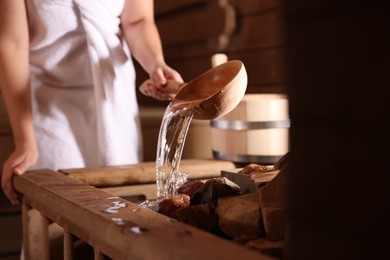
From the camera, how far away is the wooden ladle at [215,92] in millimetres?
1857

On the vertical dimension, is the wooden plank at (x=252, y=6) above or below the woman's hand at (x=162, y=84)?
above

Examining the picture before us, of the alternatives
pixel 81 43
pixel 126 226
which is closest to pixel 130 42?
pixel 81 43

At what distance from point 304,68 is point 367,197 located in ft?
0.47

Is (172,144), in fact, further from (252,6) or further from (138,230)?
(252,6)

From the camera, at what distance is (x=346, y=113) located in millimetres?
652

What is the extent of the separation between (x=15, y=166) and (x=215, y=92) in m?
0.71

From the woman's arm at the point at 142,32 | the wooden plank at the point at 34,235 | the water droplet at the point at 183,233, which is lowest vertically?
the wooden plank at the point at 34,235

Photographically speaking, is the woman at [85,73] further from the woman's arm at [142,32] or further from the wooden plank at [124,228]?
the wooden plank at [124,228]

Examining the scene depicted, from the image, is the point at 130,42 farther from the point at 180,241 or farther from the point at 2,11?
the point at 180,241

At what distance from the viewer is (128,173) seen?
6.97 feet

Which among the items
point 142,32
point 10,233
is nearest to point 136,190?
point 142,32

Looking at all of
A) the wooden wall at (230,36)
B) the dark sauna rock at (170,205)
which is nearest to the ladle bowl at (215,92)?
the dark sauna rock at (170,205)

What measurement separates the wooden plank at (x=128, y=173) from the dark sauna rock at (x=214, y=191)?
0.54 metres

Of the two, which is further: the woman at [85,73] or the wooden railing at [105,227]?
the woman at [85,73]
